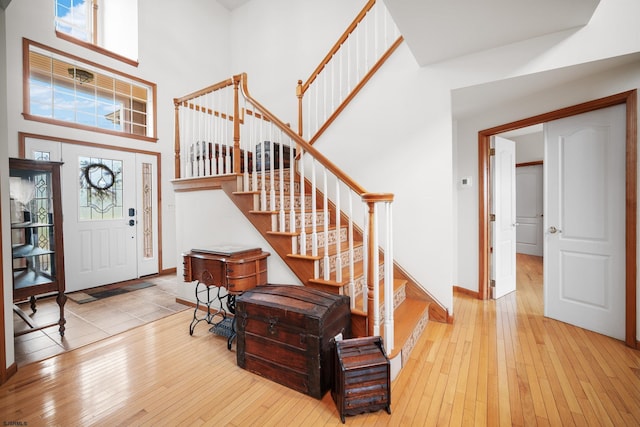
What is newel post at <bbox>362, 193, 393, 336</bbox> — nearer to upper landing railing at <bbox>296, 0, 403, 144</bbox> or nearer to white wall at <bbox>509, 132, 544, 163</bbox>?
upper landing railing at <bbox>296, 0, 403, 144</bbox>

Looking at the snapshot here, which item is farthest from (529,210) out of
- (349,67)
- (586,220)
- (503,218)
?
(349,67)

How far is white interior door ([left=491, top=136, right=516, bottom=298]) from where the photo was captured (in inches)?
137

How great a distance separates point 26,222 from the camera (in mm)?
2496

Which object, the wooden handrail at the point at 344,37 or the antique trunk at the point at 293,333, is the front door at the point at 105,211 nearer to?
the wooden handrail at the point at 344,37

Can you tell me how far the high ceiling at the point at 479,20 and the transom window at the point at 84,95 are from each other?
4.43 meters

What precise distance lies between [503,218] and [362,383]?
3.08 meters

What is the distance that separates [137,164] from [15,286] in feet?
8.98

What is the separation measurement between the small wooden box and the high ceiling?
237cm

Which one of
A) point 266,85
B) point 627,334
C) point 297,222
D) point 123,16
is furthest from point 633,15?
point 123,16

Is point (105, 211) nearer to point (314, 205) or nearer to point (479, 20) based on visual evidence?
point (314, 205)

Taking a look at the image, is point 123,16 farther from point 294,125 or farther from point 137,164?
point 294,125

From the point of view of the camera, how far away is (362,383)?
1.59 m

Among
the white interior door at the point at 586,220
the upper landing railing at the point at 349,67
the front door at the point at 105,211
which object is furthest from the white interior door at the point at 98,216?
the white interior door at the point at 586,220

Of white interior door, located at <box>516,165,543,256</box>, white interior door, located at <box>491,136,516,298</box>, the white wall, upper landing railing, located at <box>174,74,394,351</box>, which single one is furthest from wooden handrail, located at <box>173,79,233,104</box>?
white interior door, located at <box>516,165,543,256</box>
